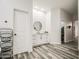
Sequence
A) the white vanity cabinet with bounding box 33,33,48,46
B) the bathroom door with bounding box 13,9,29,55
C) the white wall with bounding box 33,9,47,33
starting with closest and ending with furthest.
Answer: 1. the bathroom door with bounding box 13,9,29,55
2. the white vanity cabinet with bounding box 33,33,48,46
3. the white wall with bounding box 33,9,47,33

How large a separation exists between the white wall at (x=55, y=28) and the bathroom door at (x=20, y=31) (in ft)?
10.1

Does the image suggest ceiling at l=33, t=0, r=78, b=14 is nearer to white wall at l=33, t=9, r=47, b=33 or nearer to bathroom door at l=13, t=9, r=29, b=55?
white wall at l=33, t=9, r=47, b=33

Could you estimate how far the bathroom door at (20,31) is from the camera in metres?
3.54

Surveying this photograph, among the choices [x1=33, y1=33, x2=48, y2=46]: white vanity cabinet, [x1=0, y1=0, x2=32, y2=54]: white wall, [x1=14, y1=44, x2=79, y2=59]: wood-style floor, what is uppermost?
Answer: [x1=0, y1=0, x2=32, y2=54]: white wall

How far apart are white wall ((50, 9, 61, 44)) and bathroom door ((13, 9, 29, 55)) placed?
3086 millimetres

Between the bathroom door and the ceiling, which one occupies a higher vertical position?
the ceiling

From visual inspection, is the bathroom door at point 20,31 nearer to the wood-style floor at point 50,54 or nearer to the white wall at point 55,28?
the wood-style floor at point 50,54

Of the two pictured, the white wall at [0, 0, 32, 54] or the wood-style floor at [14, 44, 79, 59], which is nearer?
the white wall at [0, 0, 32, 54]

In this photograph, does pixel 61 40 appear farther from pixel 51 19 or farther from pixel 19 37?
pixel 19 37

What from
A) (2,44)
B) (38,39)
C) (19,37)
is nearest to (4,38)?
(2,44)

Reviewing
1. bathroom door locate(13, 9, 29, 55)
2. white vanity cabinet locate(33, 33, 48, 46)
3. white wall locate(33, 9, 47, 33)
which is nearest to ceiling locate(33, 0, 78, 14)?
white wall locate(33, 9, 47, 33)

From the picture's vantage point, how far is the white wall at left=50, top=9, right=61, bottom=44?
641cm

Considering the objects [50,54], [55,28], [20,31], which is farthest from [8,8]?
[55,28]

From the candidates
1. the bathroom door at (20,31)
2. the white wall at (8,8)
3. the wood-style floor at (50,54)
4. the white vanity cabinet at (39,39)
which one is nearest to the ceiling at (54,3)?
the white wall at (8,8)
